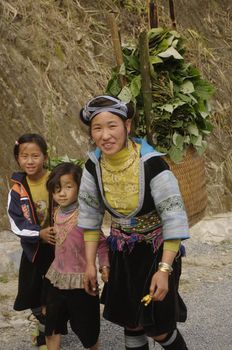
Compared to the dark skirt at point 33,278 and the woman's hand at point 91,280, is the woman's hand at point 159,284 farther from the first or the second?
the dark skirt at point 33,278

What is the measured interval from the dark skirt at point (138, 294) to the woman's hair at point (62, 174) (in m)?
0.59

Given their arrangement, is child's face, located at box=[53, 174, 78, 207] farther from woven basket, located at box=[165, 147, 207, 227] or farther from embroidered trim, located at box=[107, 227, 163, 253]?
woven basket, located at box=[165, 147, 207, 227]

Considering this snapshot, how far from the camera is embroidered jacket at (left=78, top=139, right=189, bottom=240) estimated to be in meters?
2.99

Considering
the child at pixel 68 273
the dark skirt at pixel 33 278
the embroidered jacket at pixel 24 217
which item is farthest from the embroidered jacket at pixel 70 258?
the dark skirt at pixel 33 278

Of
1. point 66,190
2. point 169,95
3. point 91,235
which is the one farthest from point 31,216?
point 169,95

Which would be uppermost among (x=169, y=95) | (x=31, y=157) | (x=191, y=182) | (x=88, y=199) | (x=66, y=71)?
(x=66, y=71)

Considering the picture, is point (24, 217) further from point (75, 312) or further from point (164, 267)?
point (164, 267)

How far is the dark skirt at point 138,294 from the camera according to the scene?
3135 millimetres

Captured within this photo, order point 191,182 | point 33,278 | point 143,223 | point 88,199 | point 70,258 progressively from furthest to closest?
point 33,278, point 70,258, point 191,182, point 88,199, point 143,223

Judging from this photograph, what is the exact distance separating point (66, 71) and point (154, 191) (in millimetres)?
5158

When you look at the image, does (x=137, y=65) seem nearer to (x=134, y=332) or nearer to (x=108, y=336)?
(x=134, y=332)

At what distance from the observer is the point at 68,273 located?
3.60m

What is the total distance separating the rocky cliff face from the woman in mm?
3319

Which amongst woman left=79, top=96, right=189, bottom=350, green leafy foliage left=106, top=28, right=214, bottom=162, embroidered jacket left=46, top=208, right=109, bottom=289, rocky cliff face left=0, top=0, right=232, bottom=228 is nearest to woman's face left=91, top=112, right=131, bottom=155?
woman left=79, top=96, right=189, bottom=350
